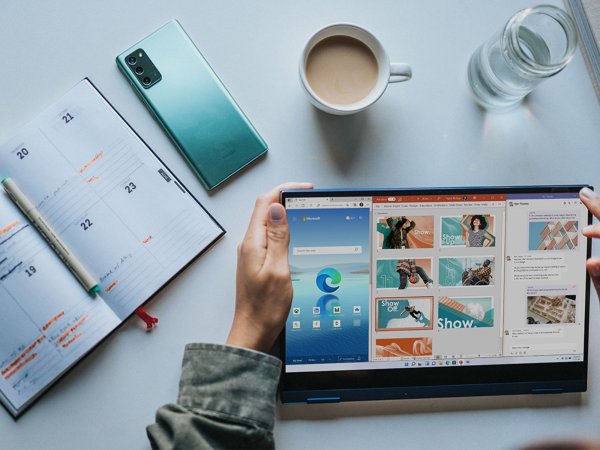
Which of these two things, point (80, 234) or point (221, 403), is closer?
point (221, 403)

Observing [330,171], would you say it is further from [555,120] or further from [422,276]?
[555,120]

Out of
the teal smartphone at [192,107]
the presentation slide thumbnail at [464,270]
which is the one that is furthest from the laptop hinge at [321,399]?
the teal smartphone at [192,107]

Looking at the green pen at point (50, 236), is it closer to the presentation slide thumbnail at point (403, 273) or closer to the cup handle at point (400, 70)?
the presentation slide thumbnail at point (403, 273)

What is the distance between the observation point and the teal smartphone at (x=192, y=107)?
74cm

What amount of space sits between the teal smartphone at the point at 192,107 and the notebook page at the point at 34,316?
233mm

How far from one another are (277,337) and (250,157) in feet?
0.82

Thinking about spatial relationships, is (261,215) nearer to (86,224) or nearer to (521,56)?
(86,224)

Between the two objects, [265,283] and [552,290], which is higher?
[265,283]

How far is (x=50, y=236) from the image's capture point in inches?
28.4

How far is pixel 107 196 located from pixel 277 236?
0.25 metres

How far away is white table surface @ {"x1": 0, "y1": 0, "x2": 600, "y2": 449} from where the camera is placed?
2.42ft

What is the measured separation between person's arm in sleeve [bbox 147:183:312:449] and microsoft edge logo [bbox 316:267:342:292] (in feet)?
0.16

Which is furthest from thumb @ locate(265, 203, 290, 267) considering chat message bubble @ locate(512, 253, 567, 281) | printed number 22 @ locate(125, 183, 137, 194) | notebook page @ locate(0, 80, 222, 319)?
chat message bubble @ locate(512, 253, 567, 281)

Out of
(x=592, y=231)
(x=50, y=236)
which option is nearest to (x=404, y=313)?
(x=592, y=231)
